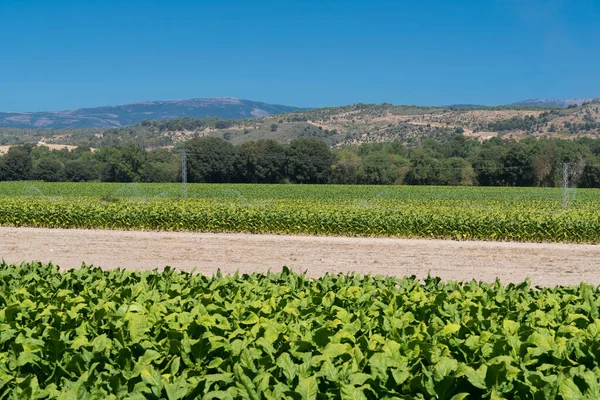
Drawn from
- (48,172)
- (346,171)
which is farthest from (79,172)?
(346,171)

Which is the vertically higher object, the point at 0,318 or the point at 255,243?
the point at 0,318

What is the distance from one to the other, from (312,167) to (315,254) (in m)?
52.9

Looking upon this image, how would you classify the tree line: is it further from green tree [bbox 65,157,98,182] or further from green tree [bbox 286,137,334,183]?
green tree [bbox 286,137,334,183]

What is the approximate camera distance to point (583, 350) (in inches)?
145

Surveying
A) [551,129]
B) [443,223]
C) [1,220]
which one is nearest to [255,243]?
[443,223]

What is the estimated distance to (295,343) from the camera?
12.3ft

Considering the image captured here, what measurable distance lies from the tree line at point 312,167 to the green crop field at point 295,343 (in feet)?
202

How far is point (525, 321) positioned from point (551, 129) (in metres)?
174

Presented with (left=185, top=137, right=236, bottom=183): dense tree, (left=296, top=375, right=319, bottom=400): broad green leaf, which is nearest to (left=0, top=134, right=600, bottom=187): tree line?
(left=185, top=137, right=236, bottom=183): dense tree

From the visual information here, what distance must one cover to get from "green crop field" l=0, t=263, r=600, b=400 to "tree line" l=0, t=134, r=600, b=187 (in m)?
61.7

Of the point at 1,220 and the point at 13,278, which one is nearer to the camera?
the point at 13,278

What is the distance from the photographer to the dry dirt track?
14648 millimetres

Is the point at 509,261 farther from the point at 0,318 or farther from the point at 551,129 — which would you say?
the point at 551,129

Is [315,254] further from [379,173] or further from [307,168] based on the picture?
[379,173]
